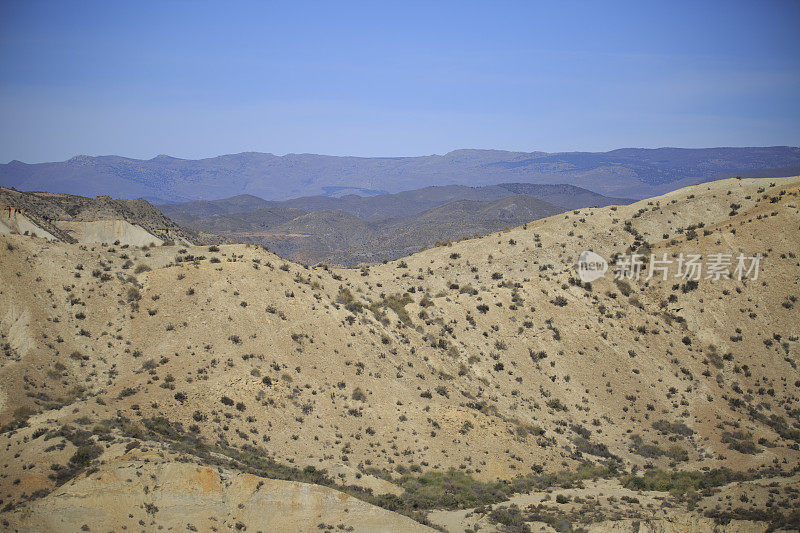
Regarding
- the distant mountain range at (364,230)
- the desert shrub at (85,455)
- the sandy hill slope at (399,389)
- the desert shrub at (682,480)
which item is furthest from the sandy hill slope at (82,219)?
the desert shrub at (682,480)

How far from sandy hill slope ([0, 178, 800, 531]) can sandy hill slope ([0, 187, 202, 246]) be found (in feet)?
96.6

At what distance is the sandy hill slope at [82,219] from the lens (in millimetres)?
58656

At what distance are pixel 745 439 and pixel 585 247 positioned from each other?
80.5 ft

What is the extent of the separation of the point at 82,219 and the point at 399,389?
194 feet

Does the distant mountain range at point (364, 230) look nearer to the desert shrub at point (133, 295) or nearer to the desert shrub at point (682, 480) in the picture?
the desert shrub at point (133, 295)

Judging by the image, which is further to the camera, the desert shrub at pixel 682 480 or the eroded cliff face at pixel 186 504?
the desert shrub at pixel 682 480

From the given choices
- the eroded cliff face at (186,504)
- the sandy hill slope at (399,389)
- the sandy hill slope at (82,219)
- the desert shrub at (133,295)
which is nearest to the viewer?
the eroded cliff face at (186,504)

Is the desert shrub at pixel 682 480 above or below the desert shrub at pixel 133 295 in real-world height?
below

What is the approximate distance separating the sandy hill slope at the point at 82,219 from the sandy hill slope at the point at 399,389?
2943cm

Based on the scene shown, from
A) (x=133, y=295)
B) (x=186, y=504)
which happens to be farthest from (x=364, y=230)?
(x=186, y=504)

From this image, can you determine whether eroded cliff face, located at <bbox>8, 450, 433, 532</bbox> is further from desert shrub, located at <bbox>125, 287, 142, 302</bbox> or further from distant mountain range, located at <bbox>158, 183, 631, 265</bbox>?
distant mountain range, located at <bbox>158, 183, 631, 265</bbox>

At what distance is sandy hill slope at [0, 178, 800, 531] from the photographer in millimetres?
18531

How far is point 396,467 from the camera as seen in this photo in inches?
971

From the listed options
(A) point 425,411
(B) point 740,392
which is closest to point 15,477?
(A) point 425,411
